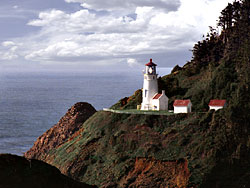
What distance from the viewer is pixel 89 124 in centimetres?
7431

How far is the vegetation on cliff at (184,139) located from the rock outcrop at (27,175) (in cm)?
1423

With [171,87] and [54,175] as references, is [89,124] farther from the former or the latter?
[54,175]

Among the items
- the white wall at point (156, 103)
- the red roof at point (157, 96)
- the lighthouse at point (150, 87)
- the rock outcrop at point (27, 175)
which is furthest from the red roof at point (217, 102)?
the rock outcrop at point (27, 175)

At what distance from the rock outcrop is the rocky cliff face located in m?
36.1

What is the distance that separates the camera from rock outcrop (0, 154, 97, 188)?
40.3 metres

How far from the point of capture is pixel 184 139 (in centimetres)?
5759

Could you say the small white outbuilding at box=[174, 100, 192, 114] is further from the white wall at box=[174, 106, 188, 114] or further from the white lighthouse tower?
the white lighthouse tower

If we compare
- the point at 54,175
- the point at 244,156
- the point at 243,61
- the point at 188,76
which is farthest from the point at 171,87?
the point at 54,175

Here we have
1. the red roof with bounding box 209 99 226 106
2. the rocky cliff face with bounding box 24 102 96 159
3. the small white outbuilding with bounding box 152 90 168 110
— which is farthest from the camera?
the rocky cliff face with bounding box 24 102 96 159

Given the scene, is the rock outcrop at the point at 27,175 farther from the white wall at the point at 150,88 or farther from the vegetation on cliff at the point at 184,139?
the white wall at the point at 150,88

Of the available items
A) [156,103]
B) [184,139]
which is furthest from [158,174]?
[156,103]

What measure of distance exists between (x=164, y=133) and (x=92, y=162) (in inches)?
479

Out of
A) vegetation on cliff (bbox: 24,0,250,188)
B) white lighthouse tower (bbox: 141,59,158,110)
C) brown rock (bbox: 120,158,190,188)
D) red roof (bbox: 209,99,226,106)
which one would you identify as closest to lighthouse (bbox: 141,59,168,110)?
white lighthouse tower (bbox: 141,59,158,110)

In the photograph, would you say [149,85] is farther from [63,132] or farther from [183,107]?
[63,132]
